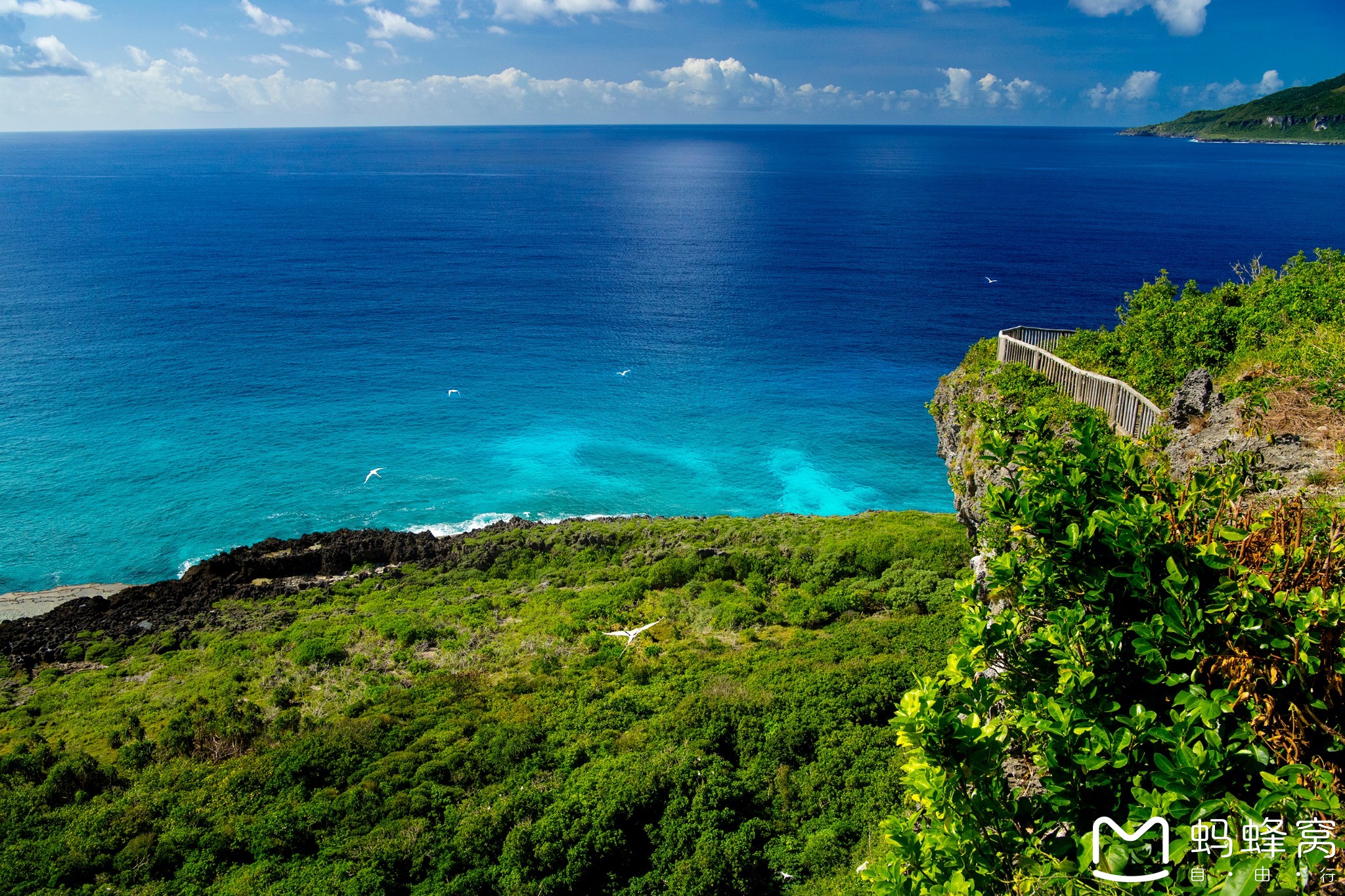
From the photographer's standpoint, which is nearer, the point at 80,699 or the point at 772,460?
the point at 80,699

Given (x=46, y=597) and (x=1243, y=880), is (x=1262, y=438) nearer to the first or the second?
(x=1243, y=880)

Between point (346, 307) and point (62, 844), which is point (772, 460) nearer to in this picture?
point (62, 844)

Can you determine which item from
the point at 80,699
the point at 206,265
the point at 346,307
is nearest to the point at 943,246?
the point at 346,307

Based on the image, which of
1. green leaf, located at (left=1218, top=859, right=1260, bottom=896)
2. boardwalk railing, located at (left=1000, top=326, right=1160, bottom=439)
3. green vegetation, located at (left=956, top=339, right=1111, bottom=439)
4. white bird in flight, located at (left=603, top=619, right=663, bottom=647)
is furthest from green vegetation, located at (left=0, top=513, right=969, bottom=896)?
boardwalk railing, located at (left=1000, top=326, right=1160, bottom=439)

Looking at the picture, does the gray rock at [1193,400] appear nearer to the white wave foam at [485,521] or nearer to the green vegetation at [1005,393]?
the green vegetation at [1005,393]

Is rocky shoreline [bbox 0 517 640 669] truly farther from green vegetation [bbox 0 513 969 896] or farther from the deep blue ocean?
the deep blue ocean

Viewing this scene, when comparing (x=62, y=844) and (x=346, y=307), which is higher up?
(x=346, y=307)
